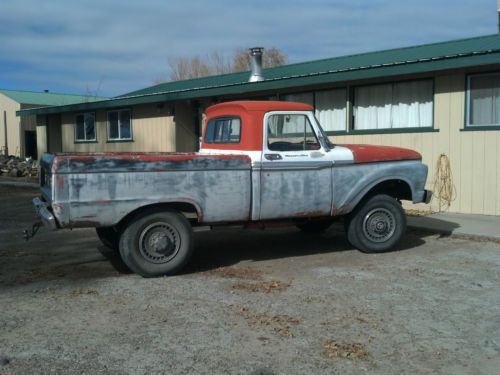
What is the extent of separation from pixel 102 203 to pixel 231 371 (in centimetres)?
302

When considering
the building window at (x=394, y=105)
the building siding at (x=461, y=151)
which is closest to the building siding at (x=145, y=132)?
the building window at (x=394, y=105)

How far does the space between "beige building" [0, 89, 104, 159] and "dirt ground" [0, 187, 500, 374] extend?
2836cm

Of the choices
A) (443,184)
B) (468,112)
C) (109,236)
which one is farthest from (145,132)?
(109,236)

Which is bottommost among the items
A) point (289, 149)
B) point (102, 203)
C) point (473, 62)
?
point (102, 203)

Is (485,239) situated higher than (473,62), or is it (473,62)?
(473,62)

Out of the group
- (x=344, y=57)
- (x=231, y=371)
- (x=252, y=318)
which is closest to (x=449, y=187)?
(x=344, y=57)

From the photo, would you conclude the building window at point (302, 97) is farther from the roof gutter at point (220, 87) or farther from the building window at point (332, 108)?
the roof gutter at point (220, 87)

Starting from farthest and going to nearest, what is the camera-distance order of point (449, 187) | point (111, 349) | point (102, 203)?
point (449, 187)
point (102, 203)
point (111, 349)

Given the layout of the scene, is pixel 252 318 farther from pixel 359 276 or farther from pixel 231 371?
pixel 359 276

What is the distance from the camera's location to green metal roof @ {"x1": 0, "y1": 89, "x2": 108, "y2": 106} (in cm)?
3762

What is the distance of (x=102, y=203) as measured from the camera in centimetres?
649

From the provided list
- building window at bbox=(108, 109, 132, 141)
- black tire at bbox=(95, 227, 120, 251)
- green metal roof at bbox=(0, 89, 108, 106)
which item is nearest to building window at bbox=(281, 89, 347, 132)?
black tire at bbox=(95, 227, 120, 251)

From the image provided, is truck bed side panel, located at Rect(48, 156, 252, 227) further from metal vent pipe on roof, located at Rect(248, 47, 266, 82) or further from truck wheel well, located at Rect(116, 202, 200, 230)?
metal vent pipe on roof, located at Rect(248, 47, 266, 82)

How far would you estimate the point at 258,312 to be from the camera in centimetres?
551
